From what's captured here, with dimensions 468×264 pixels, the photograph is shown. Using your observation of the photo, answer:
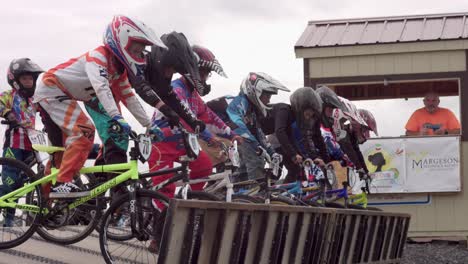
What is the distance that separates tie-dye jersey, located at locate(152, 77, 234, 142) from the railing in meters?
1.28

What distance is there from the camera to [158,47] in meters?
9.33

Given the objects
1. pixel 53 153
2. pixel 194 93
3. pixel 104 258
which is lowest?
pixel 104 258

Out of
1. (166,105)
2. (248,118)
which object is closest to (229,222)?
(166,105)

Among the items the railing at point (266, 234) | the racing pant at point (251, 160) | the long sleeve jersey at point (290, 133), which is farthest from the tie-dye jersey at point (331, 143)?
the racing pant at point (251, 160)

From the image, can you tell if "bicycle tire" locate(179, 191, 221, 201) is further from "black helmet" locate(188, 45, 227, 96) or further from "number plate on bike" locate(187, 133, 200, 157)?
"black helmet" locate(188, 45, 227, 96)

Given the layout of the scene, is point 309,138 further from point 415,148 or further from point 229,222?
point 415,148

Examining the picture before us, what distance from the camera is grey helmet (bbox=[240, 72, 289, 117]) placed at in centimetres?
1138

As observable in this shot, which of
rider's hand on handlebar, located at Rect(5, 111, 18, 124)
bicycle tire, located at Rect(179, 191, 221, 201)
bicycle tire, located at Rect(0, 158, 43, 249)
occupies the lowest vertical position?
bicycle tire, located at Rect(0, 158, 43, 249)

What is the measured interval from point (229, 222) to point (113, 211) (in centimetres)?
93

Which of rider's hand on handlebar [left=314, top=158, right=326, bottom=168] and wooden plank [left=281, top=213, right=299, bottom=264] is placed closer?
wooden plank [left=281, top=213, right=299, bottom=264]

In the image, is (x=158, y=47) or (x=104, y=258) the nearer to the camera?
(x=104, y=258)

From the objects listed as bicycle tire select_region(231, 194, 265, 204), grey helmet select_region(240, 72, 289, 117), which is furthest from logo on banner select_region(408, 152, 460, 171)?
bicycle tire select_region(231, 194, 265, 204)

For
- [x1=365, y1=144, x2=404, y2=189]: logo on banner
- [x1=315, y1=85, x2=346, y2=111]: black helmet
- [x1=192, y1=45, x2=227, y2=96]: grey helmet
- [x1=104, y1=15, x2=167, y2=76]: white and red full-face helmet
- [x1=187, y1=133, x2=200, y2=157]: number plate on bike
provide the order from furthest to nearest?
[x1=365, y1=144, x2=404, y2=189]: logo on banner, [x1=315, y1=85, x2=346, y2=111]: black helmet, [x1=192, y1=45, x2=227, y2=96]: grey helmet, [x1=187, y1=133, x2=200, y2=157]: number plate on bike, [x1=104, y1=15, x2=167, y2=76]: white and red full-face helmet

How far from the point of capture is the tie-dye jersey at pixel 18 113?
10.8 meters
